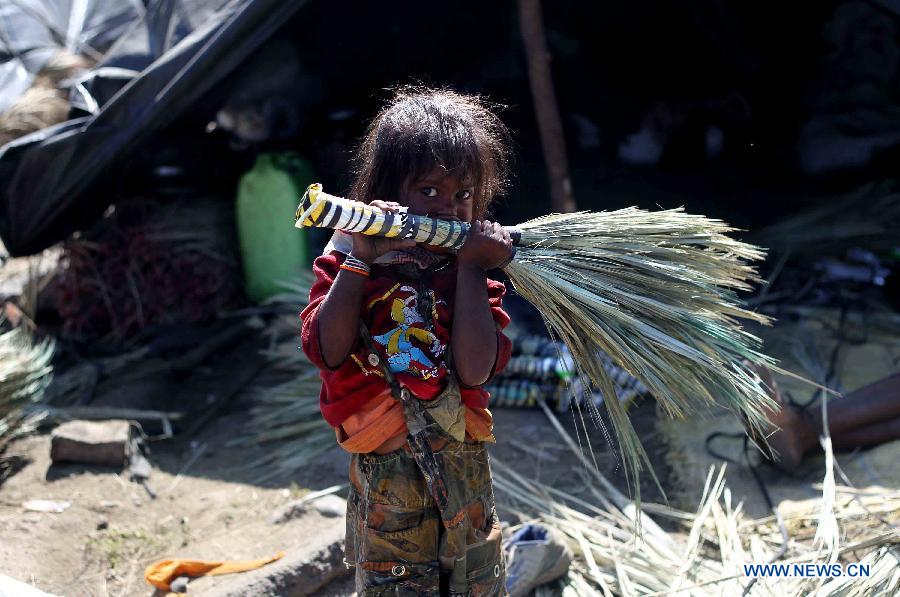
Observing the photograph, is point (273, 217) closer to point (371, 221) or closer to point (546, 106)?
point (546, 106)

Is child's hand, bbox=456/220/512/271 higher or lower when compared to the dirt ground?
higher

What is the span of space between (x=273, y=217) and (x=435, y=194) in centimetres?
347

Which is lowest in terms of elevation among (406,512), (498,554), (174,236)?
(498,554)

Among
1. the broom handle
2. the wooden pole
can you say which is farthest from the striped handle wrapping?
the wooden pole

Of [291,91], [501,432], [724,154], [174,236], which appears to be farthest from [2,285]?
[724,154]

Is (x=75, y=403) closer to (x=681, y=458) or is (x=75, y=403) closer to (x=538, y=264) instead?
(x=681, y=458)

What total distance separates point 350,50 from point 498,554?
3.96 meters

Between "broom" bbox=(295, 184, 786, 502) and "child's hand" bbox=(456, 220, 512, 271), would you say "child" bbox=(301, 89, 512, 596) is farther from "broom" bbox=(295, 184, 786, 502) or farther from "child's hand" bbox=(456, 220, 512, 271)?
"broom" bbox=(295, 184, 786, 502)

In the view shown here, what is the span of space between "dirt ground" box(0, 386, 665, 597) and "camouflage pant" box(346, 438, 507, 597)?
0.99m

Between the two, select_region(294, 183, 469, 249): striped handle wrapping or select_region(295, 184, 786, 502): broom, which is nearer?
select_region(294, 183, 469, 249): striped handle wrapping

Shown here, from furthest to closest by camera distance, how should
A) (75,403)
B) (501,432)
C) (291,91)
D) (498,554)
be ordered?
(291,91) < (75,403) < (501,432) < (498,554)

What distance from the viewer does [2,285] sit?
17.6 feet

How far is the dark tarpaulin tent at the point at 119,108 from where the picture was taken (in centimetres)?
391

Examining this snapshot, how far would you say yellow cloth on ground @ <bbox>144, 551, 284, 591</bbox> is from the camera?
9.05 feet
